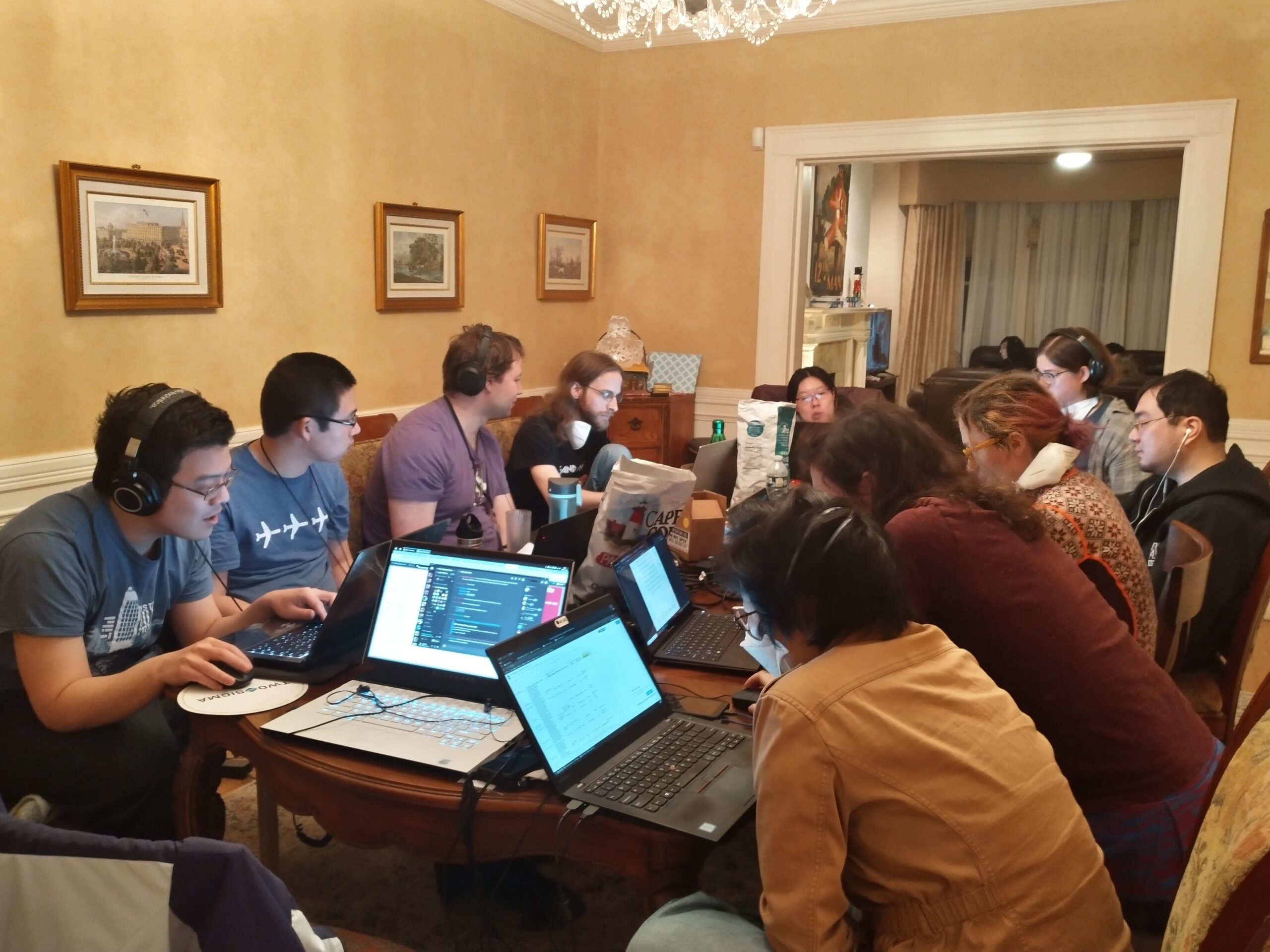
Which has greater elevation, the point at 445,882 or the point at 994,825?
the point at 994,825

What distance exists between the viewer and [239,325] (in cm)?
375

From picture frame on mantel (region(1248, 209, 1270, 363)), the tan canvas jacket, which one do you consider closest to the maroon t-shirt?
the tan canvas jacket

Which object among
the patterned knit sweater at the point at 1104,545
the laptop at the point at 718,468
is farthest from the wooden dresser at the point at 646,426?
the patterned knit sweater at the point at 1104,545

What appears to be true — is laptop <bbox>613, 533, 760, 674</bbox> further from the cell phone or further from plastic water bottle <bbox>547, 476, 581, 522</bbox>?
plastic water bottle <bbox>547, 476, 581, 522</bbox>

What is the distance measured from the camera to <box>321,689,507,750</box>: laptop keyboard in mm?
1670

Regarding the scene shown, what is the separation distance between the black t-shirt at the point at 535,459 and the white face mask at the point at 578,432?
1.2 inches

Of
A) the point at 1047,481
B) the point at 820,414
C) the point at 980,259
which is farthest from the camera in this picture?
the point at 980,259

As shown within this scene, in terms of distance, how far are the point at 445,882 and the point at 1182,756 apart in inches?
58.6

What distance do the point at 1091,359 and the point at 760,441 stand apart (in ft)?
4.28

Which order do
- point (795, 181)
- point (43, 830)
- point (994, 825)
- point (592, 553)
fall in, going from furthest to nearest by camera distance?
point (795, 181) < point (592, 553) < point (994, 825) < point (43, 830)

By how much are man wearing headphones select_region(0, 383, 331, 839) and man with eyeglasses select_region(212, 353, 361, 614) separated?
435 mm

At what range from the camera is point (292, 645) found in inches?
77.9

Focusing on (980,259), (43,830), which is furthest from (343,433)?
(980,259)

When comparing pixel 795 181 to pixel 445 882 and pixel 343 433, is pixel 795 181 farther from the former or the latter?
pixel 445 882
